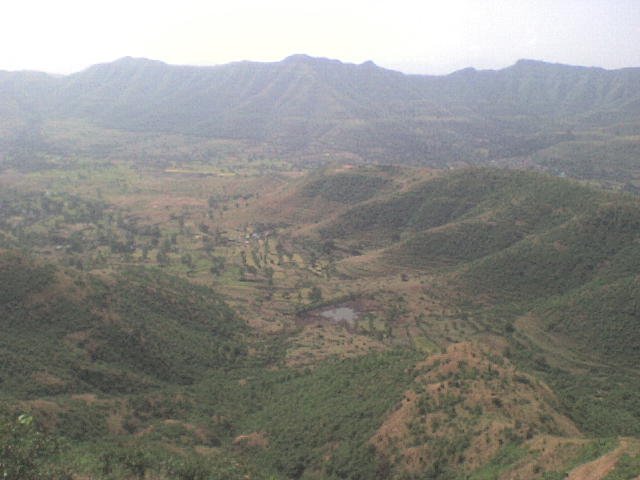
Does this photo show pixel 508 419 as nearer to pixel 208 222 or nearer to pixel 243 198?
pixel 208 222

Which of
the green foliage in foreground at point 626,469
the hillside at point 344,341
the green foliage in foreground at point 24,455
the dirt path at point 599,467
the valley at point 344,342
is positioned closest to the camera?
the green foliage in foreground at point 24,455

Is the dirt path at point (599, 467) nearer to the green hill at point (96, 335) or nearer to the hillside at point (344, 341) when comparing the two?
the hillside at point (344, 341)

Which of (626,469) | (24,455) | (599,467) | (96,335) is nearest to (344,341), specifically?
(96,335)

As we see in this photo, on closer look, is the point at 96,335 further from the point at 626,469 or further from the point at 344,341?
the point at 626,469

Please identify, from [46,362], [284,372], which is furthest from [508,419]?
[46,362]

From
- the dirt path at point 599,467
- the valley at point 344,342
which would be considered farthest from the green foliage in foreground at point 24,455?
the dirt path at point 599,467

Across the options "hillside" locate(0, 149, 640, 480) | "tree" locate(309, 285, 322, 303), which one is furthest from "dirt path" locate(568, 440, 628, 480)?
"tree" locate(309, 285, 322, 303)

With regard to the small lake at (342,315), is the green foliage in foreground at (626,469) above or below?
above

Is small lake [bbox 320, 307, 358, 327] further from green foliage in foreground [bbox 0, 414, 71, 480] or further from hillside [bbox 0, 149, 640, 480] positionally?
green foliage in foreground [bbox 0, 414, 71, 480]
